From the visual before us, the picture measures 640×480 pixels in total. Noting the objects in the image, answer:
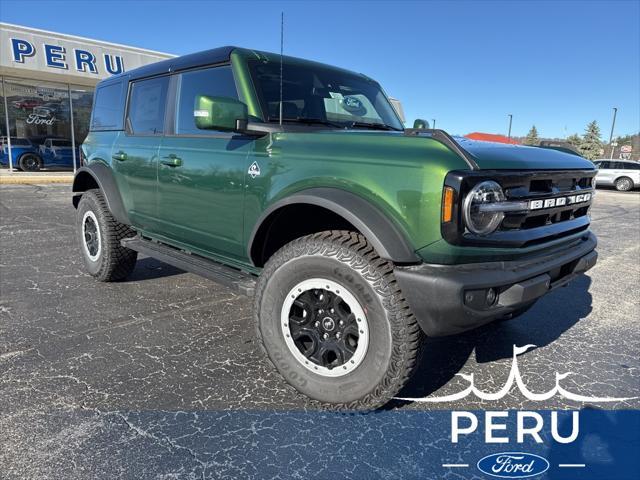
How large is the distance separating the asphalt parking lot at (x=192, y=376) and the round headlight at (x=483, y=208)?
3.55 ft

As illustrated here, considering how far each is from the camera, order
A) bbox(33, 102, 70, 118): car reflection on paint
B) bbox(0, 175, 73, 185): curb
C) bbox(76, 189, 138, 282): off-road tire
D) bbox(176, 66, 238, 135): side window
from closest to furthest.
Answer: bbox(176, 66, 238, 135): side window, bbox(76, 189, 138, 282): off-road tire, bbox(0, 175, 73, 185): curb, bbox(33, 102, 70, 118): car reflection on paint

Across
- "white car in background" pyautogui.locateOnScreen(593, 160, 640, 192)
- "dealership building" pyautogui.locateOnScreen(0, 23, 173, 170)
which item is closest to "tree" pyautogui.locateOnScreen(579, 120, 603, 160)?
"white car in background" pyautogui.locateOnScreen(593, 160, 640, 192)

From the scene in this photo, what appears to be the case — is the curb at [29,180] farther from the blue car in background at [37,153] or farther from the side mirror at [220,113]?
the side mirror at [220,113]

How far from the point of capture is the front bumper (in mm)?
2121

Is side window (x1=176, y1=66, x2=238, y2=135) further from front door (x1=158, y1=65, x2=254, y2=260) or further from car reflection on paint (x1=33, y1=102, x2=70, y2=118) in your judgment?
car reflection on paint (x1=33, y1=102, x2=70, y2=118)

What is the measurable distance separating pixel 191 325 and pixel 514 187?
8.40ft

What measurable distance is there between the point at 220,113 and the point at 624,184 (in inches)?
980

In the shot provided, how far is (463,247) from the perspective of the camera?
7.23 feet

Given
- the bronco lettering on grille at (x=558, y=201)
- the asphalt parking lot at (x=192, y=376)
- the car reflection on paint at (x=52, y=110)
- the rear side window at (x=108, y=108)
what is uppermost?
the car reflection on paint at (x=52, y=110)

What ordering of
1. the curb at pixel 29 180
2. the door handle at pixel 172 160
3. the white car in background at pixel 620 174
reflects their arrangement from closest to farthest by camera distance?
the door handle at pixel 172 160
the curb at pixel 29 180
the white car in background at pixel 620 174

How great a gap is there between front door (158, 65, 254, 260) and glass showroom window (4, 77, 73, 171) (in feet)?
55.7

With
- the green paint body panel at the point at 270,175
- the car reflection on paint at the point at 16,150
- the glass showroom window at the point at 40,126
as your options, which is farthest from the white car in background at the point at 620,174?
the car reflection on paint at the point at 16,150

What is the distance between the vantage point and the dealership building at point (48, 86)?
14.6 m

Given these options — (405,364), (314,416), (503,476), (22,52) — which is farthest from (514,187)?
Answer: (22,52)
